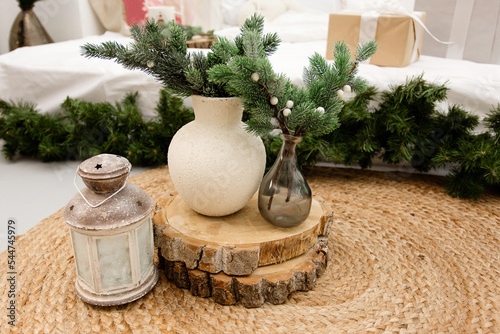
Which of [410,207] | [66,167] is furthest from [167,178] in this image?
[410,207]

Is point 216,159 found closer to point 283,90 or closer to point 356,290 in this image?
point 283,90

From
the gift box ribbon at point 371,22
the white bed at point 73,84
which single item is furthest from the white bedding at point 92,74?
the gift box ribbon at point 371,22

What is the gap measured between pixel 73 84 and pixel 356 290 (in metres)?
1.27

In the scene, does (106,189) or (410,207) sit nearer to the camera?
(106,189)

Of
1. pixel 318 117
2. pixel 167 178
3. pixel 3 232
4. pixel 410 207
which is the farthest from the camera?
pixel 167 178

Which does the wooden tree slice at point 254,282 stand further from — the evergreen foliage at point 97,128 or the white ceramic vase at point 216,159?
the evergreen foliage at point 97,128

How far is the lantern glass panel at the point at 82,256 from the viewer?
722 millimetres

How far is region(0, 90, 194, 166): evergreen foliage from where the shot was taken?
1.43 meters

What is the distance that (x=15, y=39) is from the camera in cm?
190

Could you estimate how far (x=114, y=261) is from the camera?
74 centimetres

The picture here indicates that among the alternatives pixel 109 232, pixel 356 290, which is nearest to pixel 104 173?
pixel 109 232

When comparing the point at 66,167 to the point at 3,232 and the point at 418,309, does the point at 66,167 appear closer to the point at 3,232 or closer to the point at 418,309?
the point at 3,232

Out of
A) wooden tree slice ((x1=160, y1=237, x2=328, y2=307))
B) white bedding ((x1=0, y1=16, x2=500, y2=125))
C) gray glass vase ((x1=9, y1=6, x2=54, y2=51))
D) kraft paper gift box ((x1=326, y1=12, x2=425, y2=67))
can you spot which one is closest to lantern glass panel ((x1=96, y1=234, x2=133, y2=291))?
wooden tree slice ((x1=160, y1=237, x2=328, y2=307))

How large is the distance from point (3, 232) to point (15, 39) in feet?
4.00
